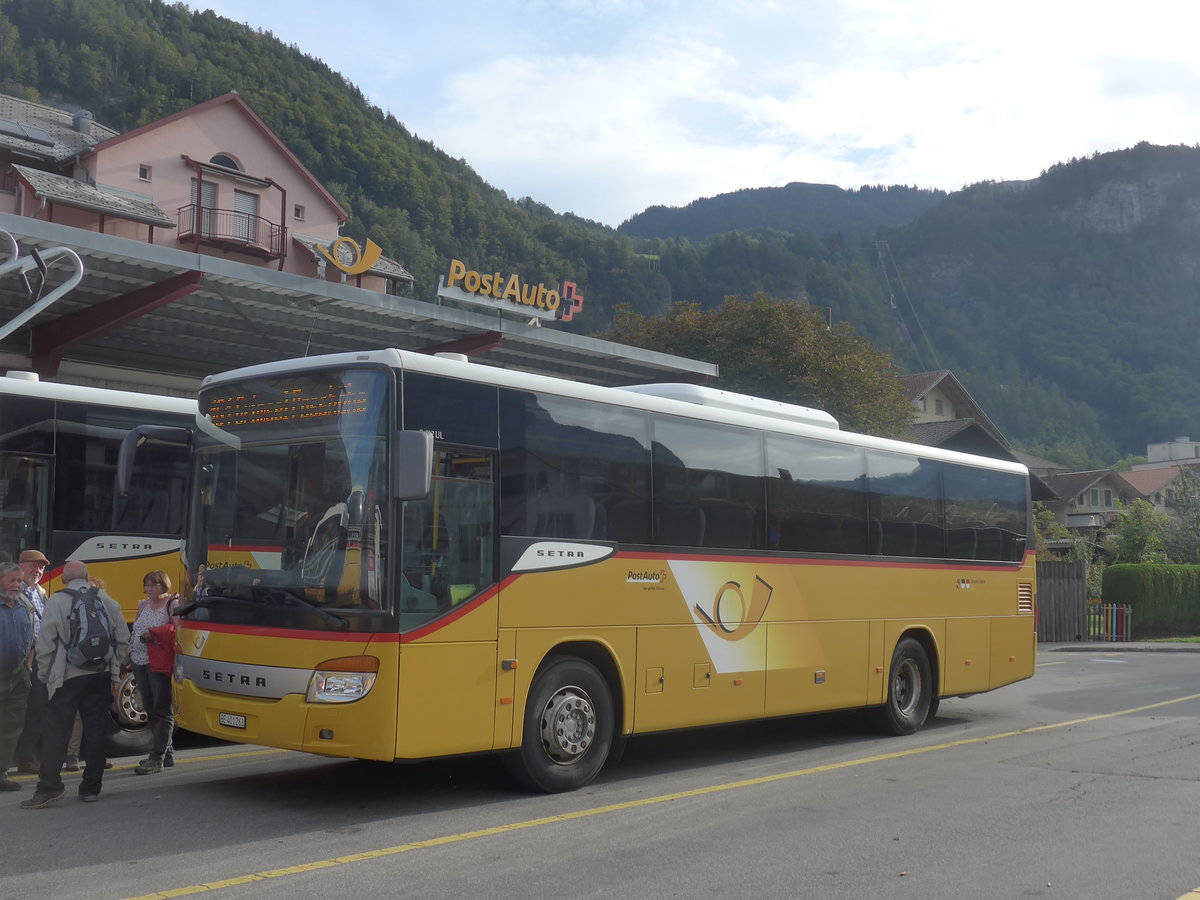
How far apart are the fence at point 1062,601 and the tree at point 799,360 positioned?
6.41 m

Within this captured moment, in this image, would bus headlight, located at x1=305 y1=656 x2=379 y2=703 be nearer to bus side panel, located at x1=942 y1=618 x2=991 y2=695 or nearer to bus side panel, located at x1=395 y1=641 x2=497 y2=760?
bus side panel, located at x1=395 y1=641 x2=497 y2=760

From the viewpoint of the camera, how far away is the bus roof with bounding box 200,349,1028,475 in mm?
8344

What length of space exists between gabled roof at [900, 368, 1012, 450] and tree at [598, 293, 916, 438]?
2417 cm

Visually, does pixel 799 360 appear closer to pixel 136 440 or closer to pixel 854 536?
pixel 854 536

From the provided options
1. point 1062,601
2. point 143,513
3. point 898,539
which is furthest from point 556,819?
point 1062,601

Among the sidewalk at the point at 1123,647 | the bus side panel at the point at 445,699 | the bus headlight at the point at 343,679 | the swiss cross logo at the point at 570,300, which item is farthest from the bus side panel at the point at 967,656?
the swiss cross logo at the point at 570,300

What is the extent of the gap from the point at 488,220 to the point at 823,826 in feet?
267

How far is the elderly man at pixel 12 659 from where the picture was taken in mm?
8992

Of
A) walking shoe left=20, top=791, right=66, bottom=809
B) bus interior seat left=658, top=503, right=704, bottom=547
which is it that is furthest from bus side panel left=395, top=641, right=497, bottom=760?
walking shoe left=20, top=791, right=66, bottom=809

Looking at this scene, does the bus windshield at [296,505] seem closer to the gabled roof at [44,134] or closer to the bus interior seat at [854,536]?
the bus interior seat at [854,536]

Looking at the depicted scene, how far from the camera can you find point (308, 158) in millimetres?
79375

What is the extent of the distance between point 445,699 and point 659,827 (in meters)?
1.65

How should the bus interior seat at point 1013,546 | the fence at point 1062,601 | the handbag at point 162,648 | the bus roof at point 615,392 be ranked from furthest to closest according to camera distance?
the fence at point 1062,601 < the bus interior seat at point 1013,546 < the handbag at point 162,648 < the bus roof at point 615,392

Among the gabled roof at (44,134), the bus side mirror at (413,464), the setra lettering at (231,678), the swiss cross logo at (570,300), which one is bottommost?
the setra lettering at (231,678)
